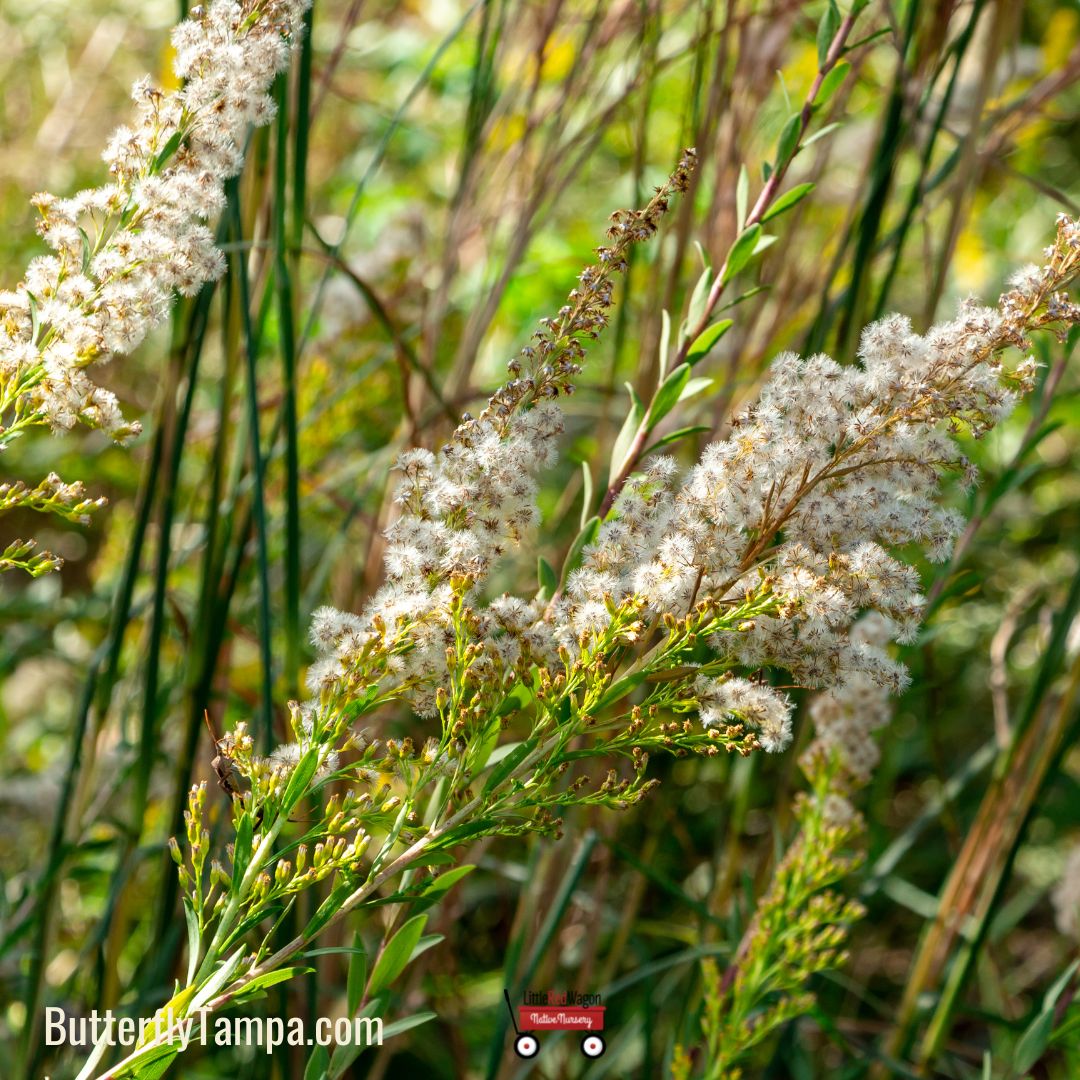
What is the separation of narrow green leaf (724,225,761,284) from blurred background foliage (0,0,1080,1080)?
0.07 ft

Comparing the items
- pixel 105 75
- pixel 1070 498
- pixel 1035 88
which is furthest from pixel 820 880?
pixel 105 75

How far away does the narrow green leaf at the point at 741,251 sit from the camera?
0.48m

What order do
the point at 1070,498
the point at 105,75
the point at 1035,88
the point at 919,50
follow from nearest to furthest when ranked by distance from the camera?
the point at 919,50 < the point at 1035,88 < the point at 1070,498 < the point at 105,75

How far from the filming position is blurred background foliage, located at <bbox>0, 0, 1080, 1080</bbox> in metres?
0.74

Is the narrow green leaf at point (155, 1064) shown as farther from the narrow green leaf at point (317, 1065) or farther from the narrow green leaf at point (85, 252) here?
the narrow green leaf at point (85, 252)

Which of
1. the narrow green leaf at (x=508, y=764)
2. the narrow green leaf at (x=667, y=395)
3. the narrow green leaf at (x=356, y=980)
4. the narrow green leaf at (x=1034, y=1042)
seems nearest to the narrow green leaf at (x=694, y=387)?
the narrow green leaf at (x=667, y=395)

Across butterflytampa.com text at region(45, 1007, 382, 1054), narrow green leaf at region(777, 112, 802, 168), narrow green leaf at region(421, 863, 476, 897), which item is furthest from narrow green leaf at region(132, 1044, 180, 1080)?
narrow green leaf at region(777, 112, 802, 168)

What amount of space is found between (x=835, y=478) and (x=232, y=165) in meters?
0.27

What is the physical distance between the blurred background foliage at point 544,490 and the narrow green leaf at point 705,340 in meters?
0.02

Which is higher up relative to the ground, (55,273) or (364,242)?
(364,242)

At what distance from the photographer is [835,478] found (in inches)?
18.1

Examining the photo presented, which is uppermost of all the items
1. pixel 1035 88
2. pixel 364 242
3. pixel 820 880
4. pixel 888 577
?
pixel 364 242

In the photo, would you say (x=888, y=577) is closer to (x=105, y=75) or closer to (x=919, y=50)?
(x=919, y=50)

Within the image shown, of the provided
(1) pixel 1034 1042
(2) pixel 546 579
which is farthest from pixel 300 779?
(1) pixel 1034 1042
